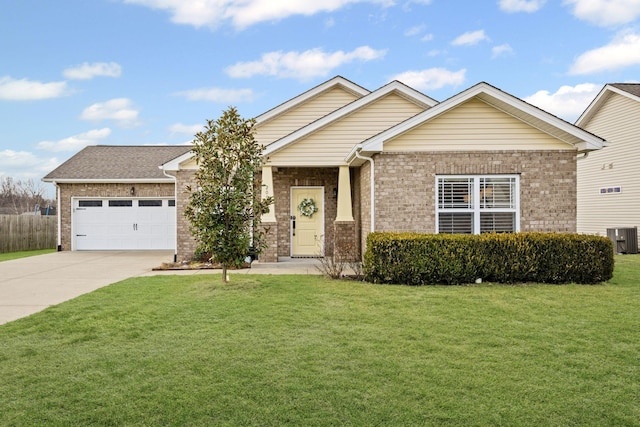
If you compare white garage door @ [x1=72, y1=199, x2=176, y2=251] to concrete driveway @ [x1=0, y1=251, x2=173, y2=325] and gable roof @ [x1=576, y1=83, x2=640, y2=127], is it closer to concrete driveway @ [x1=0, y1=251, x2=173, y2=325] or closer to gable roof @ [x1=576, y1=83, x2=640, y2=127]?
concrete driveway @ [x1=0, y1=251, x2=173, y2=325]

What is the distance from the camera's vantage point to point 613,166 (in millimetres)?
20875

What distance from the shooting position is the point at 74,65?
61.9 feet

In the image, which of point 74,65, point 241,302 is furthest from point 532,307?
point 74,65

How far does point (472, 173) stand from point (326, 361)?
8.07m

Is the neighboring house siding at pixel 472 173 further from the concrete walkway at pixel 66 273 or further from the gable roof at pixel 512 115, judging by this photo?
the concrete walkway at pixel 66 273

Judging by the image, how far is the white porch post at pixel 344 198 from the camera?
14.1m

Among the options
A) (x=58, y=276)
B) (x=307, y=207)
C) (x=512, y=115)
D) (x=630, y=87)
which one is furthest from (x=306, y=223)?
(x=630, y=87)

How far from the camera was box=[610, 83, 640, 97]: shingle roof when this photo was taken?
19.7m

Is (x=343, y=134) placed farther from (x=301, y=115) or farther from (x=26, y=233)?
(x=26, y=233)

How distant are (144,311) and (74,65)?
15184 millimetres

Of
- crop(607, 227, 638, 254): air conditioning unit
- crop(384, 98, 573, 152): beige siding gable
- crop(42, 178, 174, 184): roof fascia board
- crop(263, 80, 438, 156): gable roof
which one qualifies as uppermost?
crop(263, 80, 438, 156): gable roof

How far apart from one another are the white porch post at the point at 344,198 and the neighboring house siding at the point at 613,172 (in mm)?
13180

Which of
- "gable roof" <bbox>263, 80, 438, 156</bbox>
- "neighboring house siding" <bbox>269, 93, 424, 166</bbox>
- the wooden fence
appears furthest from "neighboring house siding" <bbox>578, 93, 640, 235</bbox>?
the wooden fence

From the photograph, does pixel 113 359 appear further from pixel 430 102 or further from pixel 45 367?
pixel 430 102
